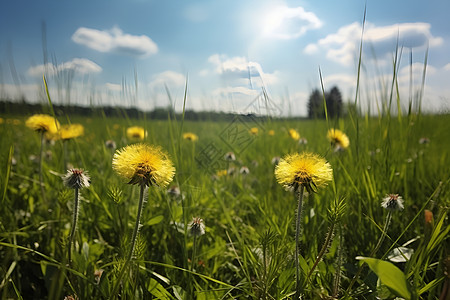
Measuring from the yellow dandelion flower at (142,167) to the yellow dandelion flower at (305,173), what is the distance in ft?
1.23

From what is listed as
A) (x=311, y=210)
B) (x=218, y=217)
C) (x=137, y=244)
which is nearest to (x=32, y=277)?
(x=137, y=244)

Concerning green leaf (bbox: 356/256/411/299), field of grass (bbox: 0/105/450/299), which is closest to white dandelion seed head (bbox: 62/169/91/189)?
field of grass (bbox: 0/105/450/299)

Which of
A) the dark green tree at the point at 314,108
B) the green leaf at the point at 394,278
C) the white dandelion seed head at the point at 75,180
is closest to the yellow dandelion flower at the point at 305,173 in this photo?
the green leaf at the point at 394,278

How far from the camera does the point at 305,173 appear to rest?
2.97ft

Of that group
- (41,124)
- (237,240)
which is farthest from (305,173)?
(41,124)

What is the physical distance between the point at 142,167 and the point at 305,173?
1.68 ft

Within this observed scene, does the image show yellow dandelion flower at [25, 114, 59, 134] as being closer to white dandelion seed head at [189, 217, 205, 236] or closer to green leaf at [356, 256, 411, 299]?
white dandelion seed head at [189, 217, 205, 236]

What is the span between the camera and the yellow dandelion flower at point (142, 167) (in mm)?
852

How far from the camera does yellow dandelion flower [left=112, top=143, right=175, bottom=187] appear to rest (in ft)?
2.80

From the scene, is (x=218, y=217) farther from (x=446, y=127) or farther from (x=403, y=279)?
(x=446, y=127)

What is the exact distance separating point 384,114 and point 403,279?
1739mm

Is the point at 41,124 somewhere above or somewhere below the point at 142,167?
above

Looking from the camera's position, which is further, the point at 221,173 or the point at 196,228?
the point at 221,173

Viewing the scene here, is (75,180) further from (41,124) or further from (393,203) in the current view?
(393,203)
